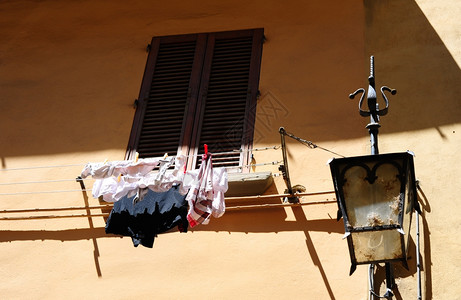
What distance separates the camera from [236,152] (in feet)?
25.0

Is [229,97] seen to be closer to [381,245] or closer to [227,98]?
[227,98]

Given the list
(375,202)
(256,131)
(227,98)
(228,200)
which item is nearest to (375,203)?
(375,202)

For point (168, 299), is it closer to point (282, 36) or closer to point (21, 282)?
point (21, 282)

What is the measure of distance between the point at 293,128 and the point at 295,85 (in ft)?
1.75

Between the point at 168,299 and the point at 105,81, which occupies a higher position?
the point at 105,81

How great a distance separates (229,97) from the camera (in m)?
8.16

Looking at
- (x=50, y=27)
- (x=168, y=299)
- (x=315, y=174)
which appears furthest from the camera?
(x=50, y=27)

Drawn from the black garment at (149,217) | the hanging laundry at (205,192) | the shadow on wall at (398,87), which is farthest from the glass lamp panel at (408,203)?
the shadow on wall at (398,87)

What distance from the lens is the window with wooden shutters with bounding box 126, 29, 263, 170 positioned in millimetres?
7805

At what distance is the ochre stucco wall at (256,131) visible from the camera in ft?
22.6

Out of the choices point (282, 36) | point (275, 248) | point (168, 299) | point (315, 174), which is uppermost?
point (282, 36)

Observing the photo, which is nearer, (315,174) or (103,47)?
(315,174)

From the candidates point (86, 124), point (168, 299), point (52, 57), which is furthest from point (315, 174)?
point (52, 57)

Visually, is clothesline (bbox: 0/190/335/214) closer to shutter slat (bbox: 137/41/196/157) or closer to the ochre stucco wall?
the ochre stucco wall
